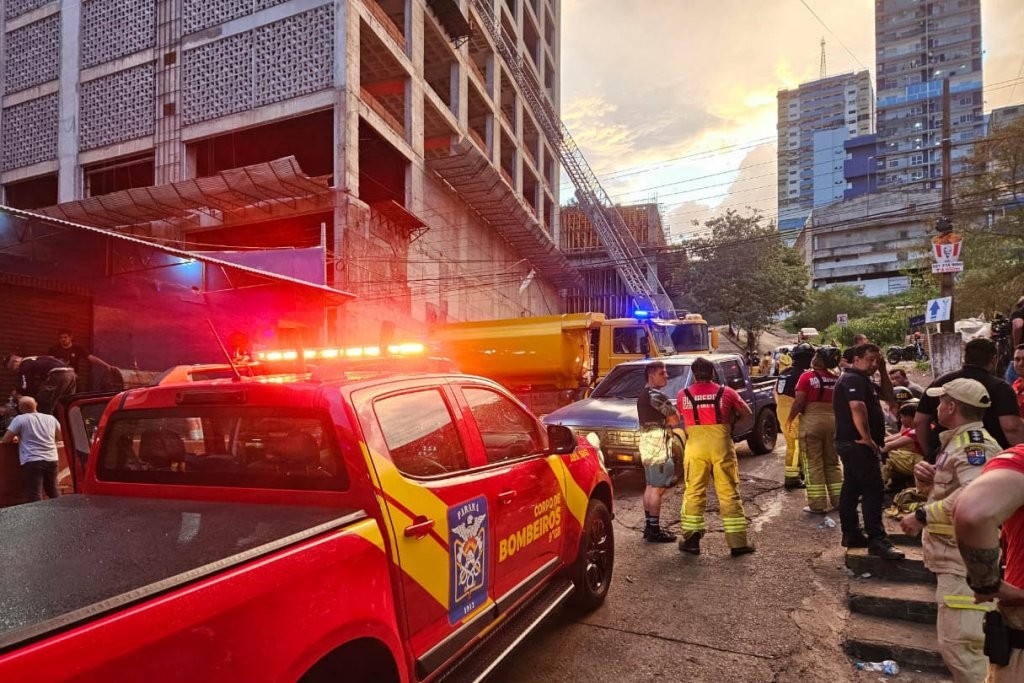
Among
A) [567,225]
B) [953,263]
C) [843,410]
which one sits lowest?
[843,410]

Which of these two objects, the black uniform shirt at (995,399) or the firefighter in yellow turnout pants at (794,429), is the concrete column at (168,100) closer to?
the firefighter in yellow turnout pants at (794,429)

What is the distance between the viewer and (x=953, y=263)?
1216 cm

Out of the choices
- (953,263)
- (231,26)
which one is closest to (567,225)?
(231,26)

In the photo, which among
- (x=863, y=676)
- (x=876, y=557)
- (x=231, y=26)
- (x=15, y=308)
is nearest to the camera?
A: (x=863, y=676)

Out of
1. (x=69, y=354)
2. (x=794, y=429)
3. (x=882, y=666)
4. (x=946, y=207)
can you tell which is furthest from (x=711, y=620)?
(x=946, y=207)

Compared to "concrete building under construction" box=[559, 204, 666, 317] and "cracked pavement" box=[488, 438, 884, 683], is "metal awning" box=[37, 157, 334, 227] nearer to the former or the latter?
"cracked pavement" box=[488, 438, 884, 683]

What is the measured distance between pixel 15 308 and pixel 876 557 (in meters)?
13.5

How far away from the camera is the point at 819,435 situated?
604 cm

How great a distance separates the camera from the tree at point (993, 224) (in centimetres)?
1547

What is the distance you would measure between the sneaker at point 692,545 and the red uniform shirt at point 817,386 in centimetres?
218

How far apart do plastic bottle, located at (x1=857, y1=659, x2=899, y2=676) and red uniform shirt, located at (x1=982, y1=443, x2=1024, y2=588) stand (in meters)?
1.89

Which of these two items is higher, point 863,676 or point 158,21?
point 158,21

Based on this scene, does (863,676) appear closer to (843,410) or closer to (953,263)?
(843,410)

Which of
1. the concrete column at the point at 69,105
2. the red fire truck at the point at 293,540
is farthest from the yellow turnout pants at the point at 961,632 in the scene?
the concrete column at the point at 69,105
